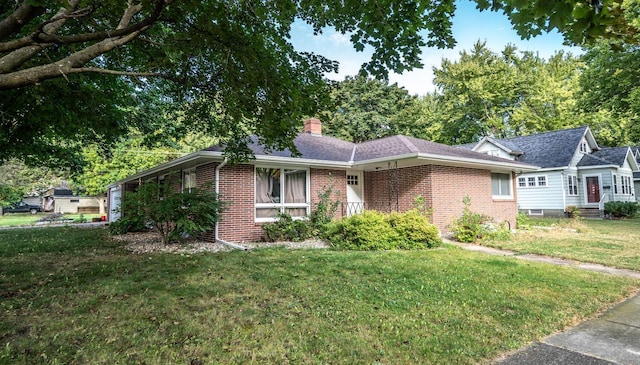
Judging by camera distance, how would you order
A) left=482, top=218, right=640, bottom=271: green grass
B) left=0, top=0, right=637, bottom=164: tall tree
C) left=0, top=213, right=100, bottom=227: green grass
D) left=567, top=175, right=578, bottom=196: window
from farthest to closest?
left=0, top=213, right=100, bottom=227: green grass, left=567, top=175, right=578, bottom=196: window, left=482, top=218, right=640, bottom=271: green grass, left=0, top=0, right=637, bottom=164: tall tree

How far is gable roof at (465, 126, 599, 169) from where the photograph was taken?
2122 centimetres

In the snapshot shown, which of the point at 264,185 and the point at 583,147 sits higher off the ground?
the point at 583,147

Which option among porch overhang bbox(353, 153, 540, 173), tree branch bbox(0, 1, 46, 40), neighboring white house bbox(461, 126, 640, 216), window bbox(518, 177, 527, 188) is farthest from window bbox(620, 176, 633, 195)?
tree branch bbox(0, 1, 46, 40)

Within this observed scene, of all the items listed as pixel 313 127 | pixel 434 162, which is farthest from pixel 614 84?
pixel 313 127

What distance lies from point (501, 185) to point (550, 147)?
11898mm

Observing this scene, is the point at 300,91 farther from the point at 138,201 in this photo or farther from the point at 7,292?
the point at 138,201

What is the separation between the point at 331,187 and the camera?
40.4 feet

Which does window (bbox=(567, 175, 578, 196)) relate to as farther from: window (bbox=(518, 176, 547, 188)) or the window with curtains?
the window with curtains

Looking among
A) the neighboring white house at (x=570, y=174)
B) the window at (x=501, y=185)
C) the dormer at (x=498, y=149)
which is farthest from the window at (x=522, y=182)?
the window at (x=501, y=185)

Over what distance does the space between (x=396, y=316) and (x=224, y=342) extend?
194 centimetres

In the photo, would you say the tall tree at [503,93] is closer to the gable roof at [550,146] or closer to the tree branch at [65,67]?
the gable roof at [550,146]

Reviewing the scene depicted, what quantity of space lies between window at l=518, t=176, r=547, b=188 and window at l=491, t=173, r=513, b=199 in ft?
29.9

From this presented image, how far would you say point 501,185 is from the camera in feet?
46.9

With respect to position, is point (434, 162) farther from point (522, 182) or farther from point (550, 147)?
point (550, 147)
